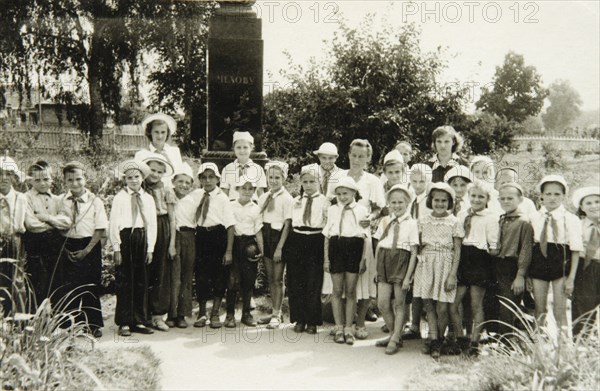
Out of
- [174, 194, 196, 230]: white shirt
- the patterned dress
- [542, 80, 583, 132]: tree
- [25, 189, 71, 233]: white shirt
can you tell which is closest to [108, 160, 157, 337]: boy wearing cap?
[174, 194, 196, 230]: white shirt

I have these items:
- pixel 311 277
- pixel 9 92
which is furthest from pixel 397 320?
pixel 9 92

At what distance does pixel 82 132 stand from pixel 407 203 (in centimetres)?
1479

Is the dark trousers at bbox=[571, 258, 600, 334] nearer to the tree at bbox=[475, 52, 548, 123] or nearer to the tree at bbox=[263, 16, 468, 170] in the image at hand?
the tree at bbox=[263, 16, 468, 170]

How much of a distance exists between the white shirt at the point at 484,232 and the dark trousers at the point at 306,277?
1.47 m

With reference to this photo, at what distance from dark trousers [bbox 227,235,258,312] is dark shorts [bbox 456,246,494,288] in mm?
2180

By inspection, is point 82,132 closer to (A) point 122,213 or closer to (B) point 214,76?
(B) point 214,76

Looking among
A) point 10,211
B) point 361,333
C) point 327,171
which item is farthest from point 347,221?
point 10,211

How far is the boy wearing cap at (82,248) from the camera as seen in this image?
5.46m

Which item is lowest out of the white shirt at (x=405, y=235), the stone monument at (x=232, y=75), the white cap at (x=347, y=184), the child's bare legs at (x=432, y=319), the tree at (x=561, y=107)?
the child's bare legs at (x=432, y=319)

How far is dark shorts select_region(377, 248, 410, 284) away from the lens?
5203 mm

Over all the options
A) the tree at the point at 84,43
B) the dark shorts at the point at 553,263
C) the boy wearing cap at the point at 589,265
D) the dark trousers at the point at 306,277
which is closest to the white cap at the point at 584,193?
the boy wearing cap at the point at 589,265

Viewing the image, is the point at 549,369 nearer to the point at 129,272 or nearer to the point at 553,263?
the point at 553,263

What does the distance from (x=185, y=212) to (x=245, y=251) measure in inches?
29.7

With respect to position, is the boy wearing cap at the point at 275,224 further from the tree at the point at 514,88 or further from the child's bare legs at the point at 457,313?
the tree at the point at 514,88
